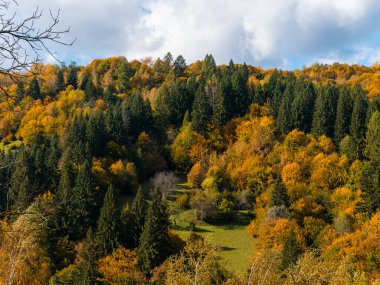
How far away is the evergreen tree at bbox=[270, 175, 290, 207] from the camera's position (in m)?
59.4

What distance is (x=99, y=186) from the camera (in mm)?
65625

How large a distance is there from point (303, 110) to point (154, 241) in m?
49.4

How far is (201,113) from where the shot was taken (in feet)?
290

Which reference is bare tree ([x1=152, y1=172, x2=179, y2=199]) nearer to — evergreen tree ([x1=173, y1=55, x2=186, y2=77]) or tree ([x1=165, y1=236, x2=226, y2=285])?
tree ([x1=165, y1=236, x2=226, y2=285])

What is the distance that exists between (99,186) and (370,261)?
43.0 meters

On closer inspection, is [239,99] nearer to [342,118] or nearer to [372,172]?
[342,118]

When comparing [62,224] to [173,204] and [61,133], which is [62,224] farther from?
[61,133]

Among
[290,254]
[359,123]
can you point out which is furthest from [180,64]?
[290,254]

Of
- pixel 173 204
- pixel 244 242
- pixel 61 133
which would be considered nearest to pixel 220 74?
pixel 61 133

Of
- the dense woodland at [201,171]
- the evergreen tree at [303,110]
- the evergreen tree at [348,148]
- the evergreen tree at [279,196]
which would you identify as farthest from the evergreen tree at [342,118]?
the evergreen tree at [279,196]

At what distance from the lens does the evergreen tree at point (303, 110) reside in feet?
268

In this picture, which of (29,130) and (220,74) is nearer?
(29,130)

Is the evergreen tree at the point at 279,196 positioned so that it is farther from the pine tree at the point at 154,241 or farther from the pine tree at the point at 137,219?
the pine tree at the point at 137,219

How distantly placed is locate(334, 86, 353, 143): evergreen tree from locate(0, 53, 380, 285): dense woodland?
0.93 ft
